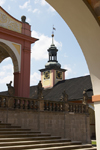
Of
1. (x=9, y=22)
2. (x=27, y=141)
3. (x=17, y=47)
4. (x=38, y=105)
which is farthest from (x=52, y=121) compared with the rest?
(x=9, y=22)

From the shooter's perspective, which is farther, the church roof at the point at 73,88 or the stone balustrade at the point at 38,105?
the church roof at the point at 73,88

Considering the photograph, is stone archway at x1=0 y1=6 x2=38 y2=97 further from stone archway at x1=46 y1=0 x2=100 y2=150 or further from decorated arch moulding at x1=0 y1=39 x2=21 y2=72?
stone archway at x1=46 y1=0 x2=100 y2=150

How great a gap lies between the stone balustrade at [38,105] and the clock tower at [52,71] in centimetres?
2930

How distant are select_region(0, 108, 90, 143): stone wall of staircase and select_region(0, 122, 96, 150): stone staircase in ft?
4.86

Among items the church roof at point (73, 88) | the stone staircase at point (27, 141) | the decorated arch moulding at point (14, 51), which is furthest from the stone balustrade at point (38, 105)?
the church roof at point (73, 88)

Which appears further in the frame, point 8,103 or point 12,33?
point 12,33

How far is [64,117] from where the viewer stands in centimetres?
1750

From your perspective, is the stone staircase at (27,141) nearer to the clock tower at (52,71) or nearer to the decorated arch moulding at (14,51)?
the decorated arch moulding at (14,51)

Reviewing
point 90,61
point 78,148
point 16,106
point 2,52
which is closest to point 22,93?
point 2,52

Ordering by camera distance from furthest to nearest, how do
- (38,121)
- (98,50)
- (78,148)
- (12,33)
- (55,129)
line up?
(12,33)
(55,129)
(38,121)
(78,148)
(98,50)

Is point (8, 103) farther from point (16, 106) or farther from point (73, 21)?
point (73, 21)

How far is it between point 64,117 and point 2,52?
882 cm

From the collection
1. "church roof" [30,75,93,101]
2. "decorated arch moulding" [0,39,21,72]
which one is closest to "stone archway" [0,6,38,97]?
"decorated arch moulding" [0,39,21,72]

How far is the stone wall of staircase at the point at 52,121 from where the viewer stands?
1404cm
